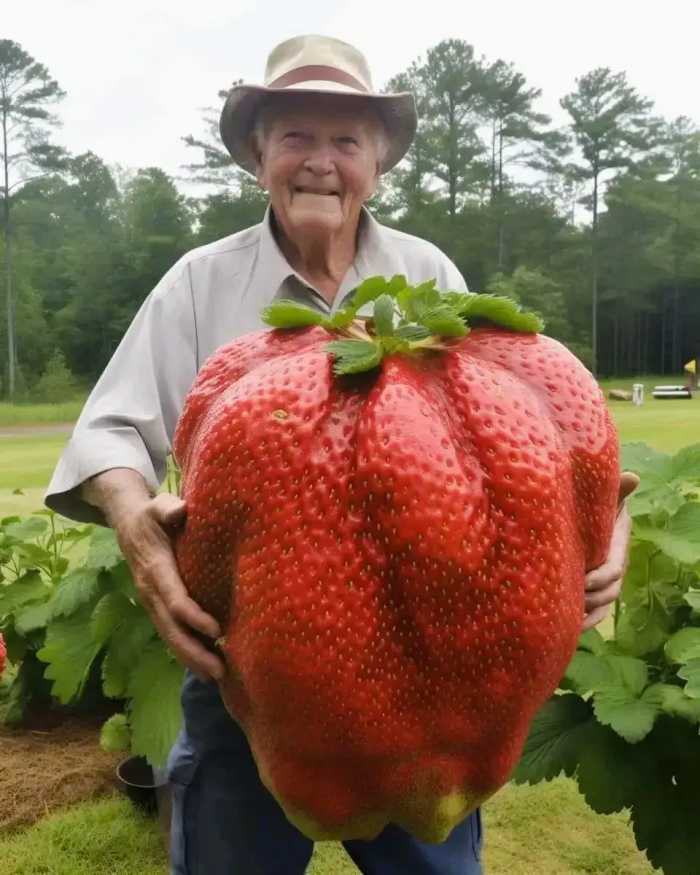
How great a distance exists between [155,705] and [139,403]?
1.31m

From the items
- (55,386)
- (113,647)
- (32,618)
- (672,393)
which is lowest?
(672,393)

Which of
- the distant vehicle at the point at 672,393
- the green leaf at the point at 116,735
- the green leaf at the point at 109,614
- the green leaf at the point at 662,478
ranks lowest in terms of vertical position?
the distant vehicle at the point at 672,393

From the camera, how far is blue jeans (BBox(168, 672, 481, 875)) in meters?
1.66

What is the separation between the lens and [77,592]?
290 cm

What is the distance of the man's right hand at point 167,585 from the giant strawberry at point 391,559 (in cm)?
3

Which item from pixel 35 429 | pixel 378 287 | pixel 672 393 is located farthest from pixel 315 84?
pixel 672 393

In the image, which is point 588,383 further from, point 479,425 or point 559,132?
point 559,132

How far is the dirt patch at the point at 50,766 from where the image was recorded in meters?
3.34

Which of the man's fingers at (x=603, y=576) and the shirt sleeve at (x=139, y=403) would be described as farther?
the shirt sleeve at (x=139, y=403)

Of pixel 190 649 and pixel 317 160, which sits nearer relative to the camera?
pixel 190 649

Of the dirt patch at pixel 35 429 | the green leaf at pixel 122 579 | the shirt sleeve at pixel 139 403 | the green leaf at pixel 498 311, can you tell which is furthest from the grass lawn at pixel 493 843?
the dirt patch at pixel 35 429

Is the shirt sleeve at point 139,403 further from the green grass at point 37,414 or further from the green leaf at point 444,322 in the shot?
the green grass at point 37,414

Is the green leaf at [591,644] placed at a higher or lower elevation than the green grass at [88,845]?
higher

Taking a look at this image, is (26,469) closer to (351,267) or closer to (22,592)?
(22,592)
